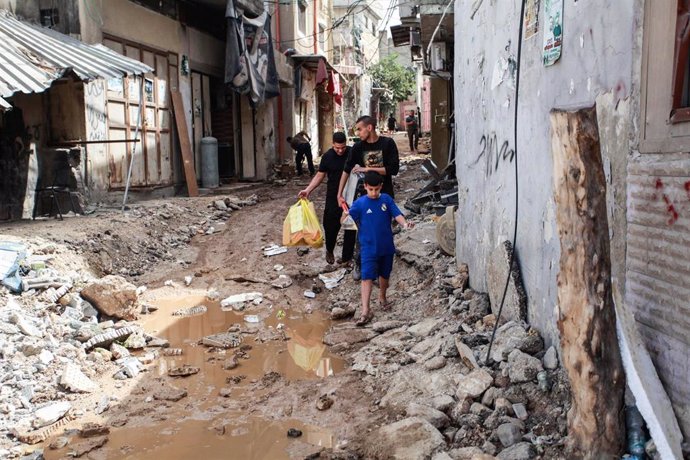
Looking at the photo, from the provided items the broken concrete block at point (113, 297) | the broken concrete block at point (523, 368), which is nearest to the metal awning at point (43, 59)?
the broken concrete block at point (113, 297)

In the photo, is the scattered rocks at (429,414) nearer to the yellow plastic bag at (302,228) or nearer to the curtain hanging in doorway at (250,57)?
the yellow plastic bag at (302,228)

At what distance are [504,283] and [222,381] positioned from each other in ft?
6.93

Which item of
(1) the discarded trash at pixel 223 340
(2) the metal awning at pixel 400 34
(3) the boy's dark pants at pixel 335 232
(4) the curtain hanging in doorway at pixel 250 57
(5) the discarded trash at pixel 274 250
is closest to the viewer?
(1) the discarded trash at pixel 223 340

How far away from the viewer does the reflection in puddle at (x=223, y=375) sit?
3.54 meters

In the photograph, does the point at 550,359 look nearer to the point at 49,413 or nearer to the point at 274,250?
the point at 49,413

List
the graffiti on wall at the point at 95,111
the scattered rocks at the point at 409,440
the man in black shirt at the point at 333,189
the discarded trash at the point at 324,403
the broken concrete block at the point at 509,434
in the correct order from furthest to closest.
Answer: the graffiti on wall at the point at 95,111 < the man in black shirt at the point at 333,189 < the discarded trash at the point at 324,403 < the scattered rocks at the point at 409,440 < the broken concrete block at the point at 509,434

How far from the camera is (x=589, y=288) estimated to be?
2.34m

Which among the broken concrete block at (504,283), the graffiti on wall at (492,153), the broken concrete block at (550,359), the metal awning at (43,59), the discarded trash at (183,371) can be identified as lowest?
the discarded trash at (183,371)

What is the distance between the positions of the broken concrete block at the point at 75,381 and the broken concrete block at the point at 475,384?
2.54m

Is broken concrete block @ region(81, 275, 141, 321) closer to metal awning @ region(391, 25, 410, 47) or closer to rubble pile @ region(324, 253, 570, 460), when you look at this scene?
rubble pile @ region(324, 253, 570, 460)

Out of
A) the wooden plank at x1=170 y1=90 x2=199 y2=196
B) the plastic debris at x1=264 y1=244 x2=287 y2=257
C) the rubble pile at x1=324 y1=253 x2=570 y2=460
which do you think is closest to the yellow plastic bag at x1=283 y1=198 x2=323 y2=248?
the plastic debris at x1=264 y1=244 x2=287 y2=257

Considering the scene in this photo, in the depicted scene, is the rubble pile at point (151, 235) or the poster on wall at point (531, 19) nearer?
the poster on wall at point (531, 19)

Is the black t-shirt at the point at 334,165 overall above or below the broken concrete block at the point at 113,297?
above

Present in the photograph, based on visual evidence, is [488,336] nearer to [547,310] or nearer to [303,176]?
[547,310]
